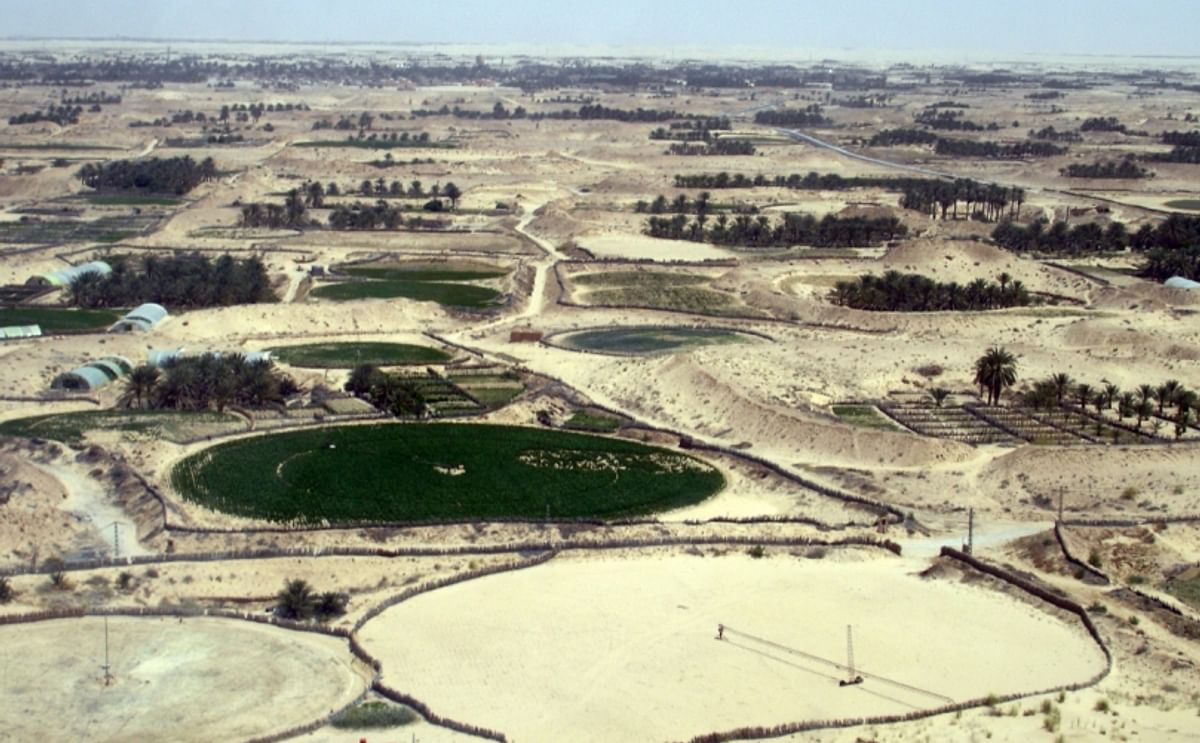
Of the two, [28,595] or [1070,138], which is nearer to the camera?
[28,595]

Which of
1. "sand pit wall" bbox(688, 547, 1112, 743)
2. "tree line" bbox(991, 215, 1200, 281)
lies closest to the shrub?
"sand pit wall" bbox(688, 547, 1112, 743)

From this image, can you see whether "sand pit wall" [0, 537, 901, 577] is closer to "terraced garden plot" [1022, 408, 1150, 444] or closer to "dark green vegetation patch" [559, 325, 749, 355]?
"terraced garden plot" [1022, 408, 1150, 444]

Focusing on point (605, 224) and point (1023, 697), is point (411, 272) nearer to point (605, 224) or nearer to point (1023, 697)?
point (605, 224)

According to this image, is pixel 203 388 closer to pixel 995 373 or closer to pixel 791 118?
pixel 995 373

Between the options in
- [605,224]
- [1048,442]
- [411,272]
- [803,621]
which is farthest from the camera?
[605,224]

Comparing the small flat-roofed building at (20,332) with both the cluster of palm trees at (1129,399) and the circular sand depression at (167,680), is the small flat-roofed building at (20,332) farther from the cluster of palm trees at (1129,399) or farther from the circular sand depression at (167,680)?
the cluster of palm trees at (1129,399)

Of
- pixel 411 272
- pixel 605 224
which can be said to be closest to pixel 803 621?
pixel 411 272
